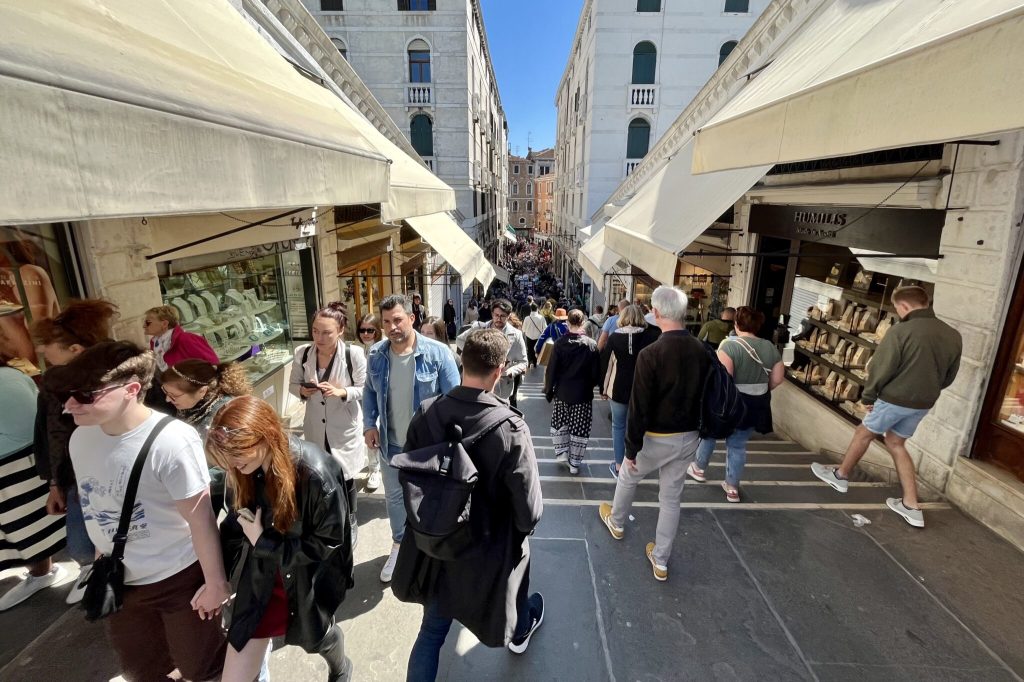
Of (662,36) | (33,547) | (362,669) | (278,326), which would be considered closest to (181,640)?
(362,669)

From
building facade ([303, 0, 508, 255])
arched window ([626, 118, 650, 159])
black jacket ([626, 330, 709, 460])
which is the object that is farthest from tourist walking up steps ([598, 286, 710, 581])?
arched window ([626, 118, 650, 159])

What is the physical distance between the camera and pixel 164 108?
157 cm

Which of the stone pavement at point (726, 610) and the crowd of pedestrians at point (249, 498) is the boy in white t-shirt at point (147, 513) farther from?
the stone pavement at point (726, 610)

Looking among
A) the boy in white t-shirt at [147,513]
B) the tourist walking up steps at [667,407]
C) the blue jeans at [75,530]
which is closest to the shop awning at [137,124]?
the boy in white t-shirt at [147,513]

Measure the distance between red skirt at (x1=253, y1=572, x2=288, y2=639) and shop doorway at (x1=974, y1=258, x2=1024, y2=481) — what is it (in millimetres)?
5136

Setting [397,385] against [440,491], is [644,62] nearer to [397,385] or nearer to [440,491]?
[397,385]

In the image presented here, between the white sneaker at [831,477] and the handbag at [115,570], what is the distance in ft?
16.1

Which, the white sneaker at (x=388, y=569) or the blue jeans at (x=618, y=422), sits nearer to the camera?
the white sneaker at (x=388, y=569)

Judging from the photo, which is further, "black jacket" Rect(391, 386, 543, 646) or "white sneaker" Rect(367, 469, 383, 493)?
"white sneaker" Rect(367, 469, 383, 493)

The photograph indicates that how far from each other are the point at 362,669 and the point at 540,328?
6.90m

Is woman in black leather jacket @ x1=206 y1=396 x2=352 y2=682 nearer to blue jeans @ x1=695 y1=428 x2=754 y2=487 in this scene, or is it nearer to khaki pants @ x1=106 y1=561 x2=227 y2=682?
khaki pants @ x1=106 y1=561 x2=227 y2=682

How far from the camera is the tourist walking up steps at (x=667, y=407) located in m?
2.80

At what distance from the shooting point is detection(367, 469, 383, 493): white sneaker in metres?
4.09

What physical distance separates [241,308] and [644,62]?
23.2 meters
